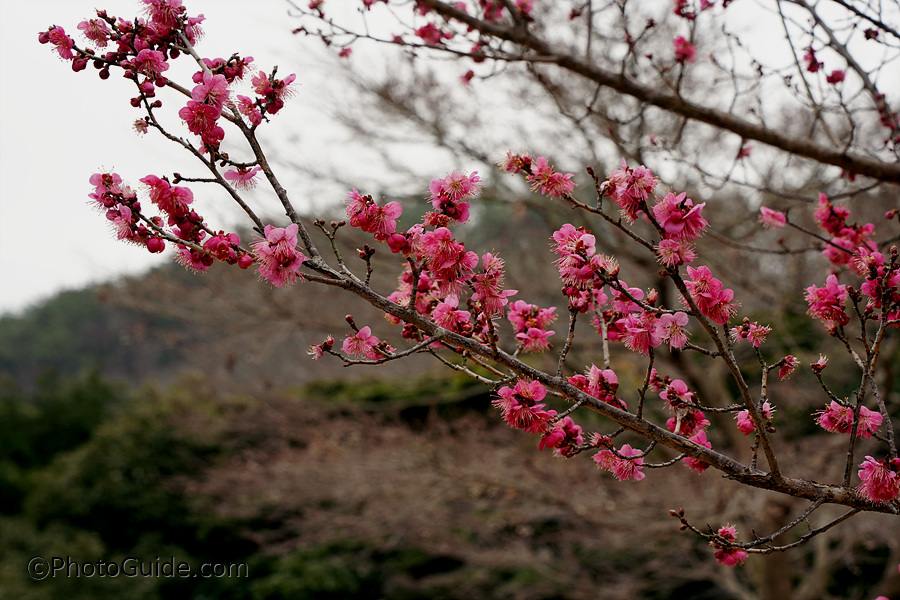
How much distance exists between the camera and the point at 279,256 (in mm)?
1152

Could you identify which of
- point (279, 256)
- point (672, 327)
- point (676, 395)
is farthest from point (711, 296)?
point (279, 256)

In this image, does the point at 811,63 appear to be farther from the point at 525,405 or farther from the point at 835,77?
the point at 525,405

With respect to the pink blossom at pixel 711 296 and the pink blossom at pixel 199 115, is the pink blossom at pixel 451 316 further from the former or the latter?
the pink blossom at pixel 199 115

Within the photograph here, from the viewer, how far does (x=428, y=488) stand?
19.0 ft

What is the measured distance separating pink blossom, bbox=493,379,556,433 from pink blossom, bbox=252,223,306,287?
1.55ft

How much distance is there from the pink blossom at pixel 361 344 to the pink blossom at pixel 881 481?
1.05 m

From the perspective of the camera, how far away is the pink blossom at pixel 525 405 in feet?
4.13

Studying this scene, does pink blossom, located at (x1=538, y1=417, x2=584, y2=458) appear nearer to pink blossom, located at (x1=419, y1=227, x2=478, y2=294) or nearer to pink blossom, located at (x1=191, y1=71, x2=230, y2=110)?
pink blossom, located at (x1=419, y1=227, x2=478, y2=294)

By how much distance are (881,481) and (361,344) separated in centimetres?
111

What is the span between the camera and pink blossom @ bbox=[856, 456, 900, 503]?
50.8 inches

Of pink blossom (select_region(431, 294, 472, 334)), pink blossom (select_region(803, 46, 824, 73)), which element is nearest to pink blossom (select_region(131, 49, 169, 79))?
pink blossom (select_region(431, 294, 472, 334))

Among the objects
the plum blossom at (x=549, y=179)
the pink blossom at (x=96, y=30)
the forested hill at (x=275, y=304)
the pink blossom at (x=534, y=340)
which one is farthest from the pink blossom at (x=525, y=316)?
the forested hill at (x=275, y=304)

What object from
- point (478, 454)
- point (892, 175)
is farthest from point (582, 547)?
point (892, 175)

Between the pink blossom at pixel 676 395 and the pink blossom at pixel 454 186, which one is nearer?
the pink blossom at pixel 454 186
